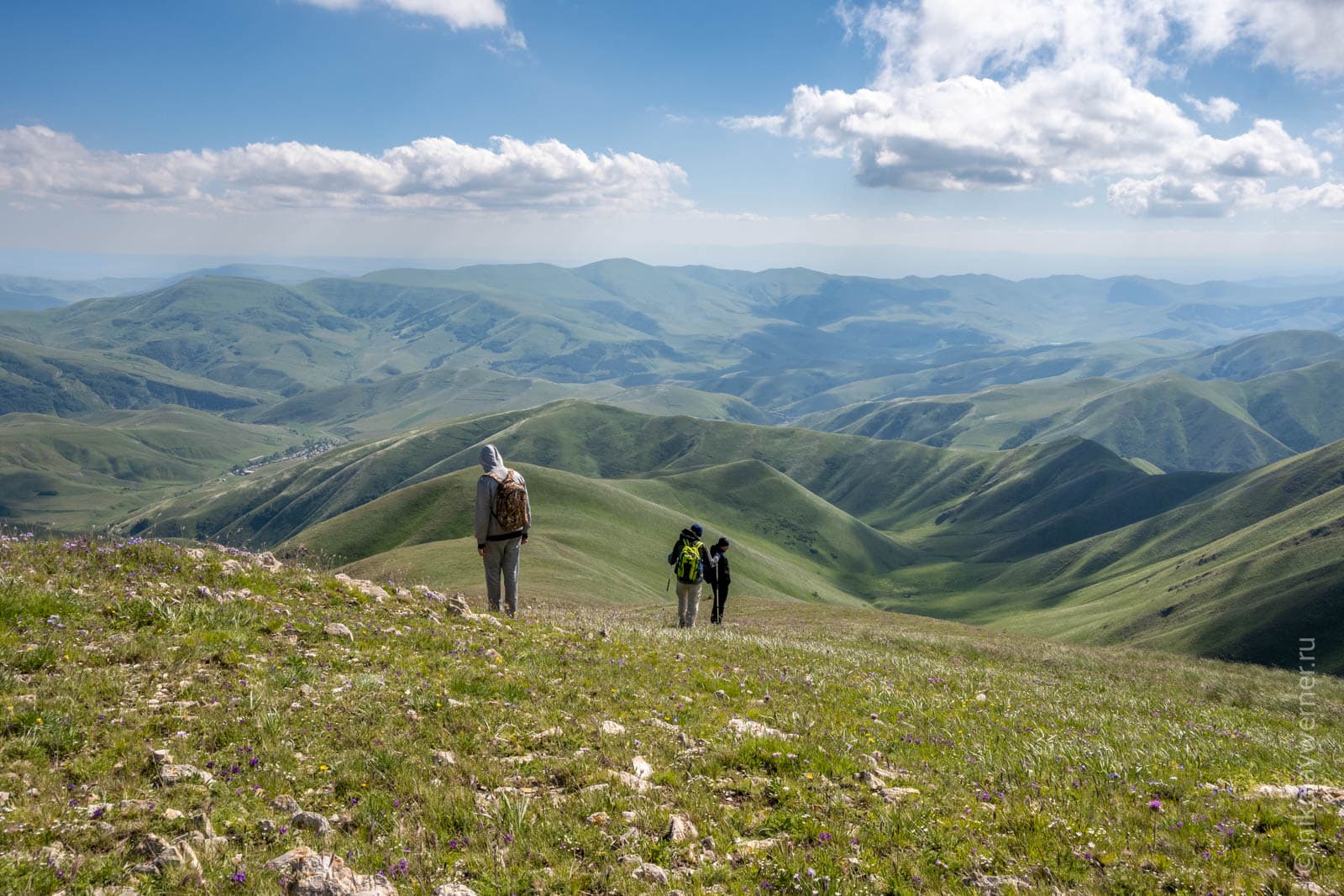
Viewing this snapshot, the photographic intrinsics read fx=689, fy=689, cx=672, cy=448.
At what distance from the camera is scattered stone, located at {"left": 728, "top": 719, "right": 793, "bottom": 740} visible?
10.9m

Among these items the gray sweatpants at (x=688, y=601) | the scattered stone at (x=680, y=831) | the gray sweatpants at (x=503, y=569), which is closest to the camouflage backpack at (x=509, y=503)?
the gray sweatpants at (x=503, y=569)

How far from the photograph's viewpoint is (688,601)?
1058 inches

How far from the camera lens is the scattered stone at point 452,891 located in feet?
20.8

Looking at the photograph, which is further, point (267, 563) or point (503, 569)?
point (503, 569)

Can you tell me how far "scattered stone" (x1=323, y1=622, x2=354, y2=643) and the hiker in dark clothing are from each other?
52.9 ft

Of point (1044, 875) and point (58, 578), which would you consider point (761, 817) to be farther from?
point (58, 578)

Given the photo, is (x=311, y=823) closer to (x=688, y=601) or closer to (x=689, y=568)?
(x=689, y=568)

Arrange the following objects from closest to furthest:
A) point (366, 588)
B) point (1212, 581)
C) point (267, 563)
→ 1. point (366, 588)
2. point (267, 563)
3. point (1212, 581)

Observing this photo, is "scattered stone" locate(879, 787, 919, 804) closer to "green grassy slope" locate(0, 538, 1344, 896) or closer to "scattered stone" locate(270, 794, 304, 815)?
"green grassy slope" locate(0, 538, 1344, 896)

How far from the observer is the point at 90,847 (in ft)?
21.6

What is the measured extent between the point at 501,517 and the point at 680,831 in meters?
12.9

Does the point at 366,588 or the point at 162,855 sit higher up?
the point at 162,855

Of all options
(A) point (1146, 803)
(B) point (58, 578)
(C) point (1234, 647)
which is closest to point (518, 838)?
(A) point (1146, 803)

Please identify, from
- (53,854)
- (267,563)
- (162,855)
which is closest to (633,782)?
(162,855)
